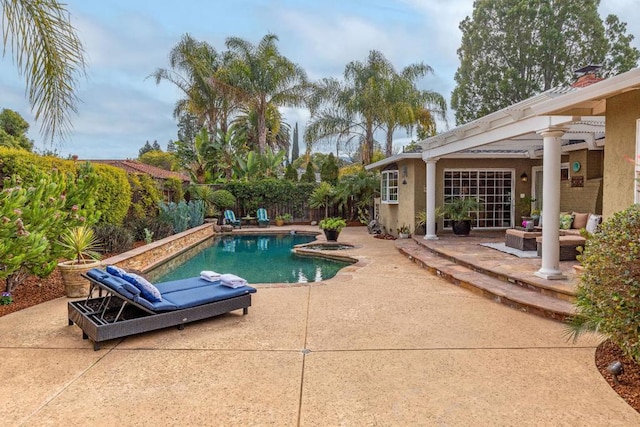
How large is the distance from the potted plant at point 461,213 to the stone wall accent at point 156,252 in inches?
343

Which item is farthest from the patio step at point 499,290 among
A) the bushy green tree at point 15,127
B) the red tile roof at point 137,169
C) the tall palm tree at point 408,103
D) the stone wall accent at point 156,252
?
the bushy green tree at point 15,127

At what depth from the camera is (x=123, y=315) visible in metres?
5.30

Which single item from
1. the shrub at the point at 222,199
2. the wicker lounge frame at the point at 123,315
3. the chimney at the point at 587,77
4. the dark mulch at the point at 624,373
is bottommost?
the dark mulch at the point at 624,373

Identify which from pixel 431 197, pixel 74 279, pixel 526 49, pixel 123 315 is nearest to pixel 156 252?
pixel 74 279

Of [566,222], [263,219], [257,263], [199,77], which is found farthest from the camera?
[199,77]

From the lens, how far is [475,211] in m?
14.8

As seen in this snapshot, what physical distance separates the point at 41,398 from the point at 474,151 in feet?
43.6

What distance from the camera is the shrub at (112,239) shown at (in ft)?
34.3

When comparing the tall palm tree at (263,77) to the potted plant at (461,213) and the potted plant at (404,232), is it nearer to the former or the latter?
the potted plant at (404,232)

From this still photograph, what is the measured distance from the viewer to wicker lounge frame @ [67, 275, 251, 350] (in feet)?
15.3

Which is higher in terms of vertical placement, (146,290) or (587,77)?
(587,77)

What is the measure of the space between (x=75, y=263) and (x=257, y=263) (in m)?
5.37

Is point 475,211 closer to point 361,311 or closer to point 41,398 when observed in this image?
Result: point 361,311

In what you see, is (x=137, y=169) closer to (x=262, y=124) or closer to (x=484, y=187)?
(x=262, y=124)
